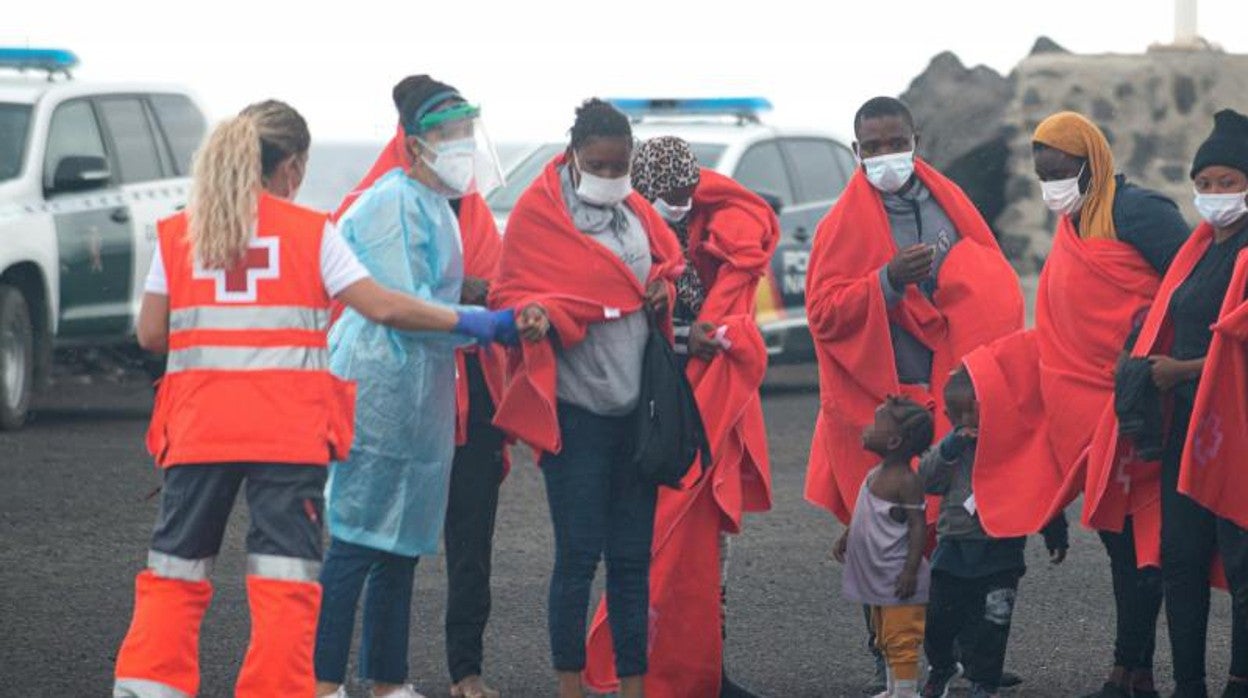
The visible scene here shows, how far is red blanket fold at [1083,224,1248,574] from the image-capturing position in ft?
23.5

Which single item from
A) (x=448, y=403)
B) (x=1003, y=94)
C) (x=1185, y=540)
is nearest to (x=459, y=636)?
(x=448, y=403)

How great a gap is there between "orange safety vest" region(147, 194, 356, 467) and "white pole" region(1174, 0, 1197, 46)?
1492cm

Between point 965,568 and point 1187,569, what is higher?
point 1187,569

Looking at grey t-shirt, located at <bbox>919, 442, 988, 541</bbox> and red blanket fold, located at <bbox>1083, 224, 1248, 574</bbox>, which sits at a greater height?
red blanket fold, located at <bbox>1083, 224, 1248, 574</bbox>

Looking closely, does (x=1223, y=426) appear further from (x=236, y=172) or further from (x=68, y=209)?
(x=68, y=209)

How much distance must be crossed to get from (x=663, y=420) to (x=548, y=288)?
1.62 ft

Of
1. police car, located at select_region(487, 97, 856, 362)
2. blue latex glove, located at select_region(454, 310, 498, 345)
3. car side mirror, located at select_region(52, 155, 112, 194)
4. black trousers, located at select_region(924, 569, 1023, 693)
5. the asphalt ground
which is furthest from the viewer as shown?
police car, located at select_region(487, 97, 856, 362)

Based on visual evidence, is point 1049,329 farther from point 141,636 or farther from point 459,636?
point 141,636

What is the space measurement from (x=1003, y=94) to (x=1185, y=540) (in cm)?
1372

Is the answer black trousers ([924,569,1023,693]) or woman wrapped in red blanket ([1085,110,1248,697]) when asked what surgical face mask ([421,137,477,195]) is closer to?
black trousers ([924,569,1023,693])

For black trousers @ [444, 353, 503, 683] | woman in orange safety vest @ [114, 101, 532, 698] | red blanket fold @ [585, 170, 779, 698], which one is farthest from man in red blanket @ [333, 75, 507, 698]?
woman in orange safety vest @ [114, 101, 532, 698]

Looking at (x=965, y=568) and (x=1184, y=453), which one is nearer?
(x=1184, y=453)

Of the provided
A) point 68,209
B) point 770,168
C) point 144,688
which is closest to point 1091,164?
point 144,688

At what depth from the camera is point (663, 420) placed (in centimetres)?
727
